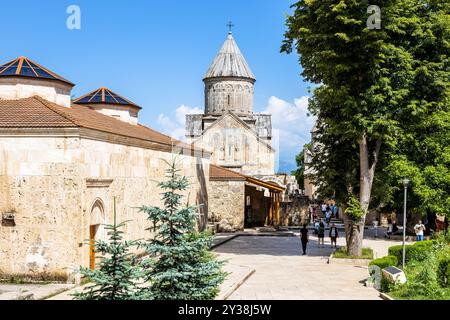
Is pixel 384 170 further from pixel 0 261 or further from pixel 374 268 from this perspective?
pixel 0 261

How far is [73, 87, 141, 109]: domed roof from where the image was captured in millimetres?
29297

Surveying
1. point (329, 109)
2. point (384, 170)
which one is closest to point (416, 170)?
point (384, 170)

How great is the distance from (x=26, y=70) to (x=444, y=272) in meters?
15.2

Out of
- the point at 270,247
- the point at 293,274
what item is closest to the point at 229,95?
the point at 270,247

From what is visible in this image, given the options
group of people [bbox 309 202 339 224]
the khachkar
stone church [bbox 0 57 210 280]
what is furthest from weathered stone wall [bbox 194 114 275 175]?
stone church [bbox 0 57 210 280]

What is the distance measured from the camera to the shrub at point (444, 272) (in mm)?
16234

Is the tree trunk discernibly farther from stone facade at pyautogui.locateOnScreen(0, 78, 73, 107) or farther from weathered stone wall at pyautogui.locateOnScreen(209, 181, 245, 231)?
weathered stone wall at pyautogui.locateOnScreen(209, 181, 245, 231)

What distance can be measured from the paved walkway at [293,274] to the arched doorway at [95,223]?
15.6ft

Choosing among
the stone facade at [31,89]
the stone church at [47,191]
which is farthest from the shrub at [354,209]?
Result: the stone facade at [31,89]

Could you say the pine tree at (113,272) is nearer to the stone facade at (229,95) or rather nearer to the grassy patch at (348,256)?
the grassy patch at (348,256)

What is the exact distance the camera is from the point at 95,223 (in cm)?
1864

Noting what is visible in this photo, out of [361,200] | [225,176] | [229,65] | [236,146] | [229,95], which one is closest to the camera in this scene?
[361,200]

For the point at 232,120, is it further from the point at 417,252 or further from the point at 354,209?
the point at 417,252
